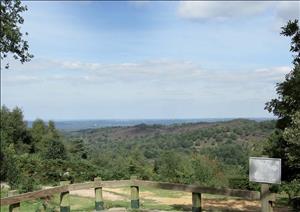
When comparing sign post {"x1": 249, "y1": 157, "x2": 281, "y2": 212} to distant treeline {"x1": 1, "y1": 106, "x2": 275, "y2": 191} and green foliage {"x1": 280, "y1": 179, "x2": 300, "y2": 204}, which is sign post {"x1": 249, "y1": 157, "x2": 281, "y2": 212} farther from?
distant treeline {"x1": 1, "y1": 106, "x2": 275, "y2": 191}

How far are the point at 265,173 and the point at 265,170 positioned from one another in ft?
0.17

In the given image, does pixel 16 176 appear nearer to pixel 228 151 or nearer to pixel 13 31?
pixel 13 31

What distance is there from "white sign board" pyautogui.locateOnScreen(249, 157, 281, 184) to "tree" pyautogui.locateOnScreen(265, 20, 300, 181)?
2.40 metres

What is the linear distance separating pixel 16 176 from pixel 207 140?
303 feet

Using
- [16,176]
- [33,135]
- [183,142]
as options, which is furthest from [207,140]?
[16,176]

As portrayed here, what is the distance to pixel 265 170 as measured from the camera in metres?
7.89

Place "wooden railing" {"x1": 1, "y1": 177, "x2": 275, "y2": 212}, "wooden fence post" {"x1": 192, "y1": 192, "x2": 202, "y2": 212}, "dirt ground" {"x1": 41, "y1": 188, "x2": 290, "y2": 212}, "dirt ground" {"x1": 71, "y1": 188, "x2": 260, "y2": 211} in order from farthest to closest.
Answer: "dirt ground" {"x1": 71, "y1": 188, "x2": 260, "y2": 211} < "dirt ground" {"x1": 41, "y1": 188, "x2": 290, "y2": 212} < "wooden fence post" {"x1": 192, "y1": 192, "x2": 202, "y2": 212} < "wooden railing" {"x1": 1, "y1": 177, "x2": 275, "y2": 212}

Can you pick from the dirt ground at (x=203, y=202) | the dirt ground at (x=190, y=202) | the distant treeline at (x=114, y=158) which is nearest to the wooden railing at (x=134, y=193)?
the dirt ground at (x=190, y=202)

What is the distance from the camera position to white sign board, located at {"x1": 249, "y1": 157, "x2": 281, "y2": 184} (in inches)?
306

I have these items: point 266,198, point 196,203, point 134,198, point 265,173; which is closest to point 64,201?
point 134,198

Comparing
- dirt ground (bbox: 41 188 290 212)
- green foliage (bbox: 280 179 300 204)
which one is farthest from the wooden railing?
green foliage (bbox: 280 179 300 204)

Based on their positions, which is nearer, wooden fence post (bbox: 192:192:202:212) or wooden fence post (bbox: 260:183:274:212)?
wooden fence post (bbox: 260:183:274:212)

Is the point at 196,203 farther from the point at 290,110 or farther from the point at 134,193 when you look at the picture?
the point at 290,110

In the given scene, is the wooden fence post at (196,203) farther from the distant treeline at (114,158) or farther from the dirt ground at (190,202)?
the distant treeline at (114,158)
